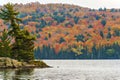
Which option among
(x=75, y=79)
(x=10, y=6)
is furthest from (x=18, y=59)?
(x=75, y=79)

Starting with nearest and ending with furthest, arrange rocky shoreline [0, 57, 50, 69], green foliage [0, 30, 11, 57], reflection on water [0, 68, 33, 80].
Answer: reflection on water [0, 68, 33, 80], rocky shoreline [0, 57, 50, 69], green foliage [0, 30, 11, 57]

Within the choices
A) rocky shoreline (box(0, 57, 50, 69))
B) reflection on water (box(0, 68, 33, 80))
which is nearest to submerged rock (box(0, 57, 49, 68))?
rocky shoreline (box(0, 57, 50, 69))

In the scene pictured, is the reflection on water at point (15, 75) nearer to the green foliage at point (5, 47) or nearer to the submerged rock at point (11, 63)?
the submerged rock at point (11, 63)

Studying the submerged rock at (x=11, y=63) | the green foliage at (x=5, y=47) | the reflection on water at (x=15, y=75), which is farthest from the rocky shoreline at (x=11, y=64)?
the reflection on water at (x=15, y=75)

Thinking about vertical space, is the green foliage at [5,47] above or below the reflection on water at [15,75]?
above

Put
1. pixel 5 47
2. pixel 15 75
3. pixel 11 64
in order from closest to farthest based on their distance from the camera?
pixel 15 75 → pixel 11 64 → pixel 5 47

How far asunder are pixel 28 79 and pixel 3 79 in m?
5.00

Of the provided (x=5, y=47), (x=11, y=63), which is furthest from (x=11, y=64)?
(x=5, y=47)

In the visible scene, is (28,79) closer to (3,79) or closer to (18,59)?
(3,79)

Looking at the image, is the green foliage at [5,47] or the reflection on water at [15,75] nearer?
the reflection on water at [15,75]

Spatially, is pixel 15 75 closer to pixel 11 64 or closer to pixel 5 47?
pixel 11 64

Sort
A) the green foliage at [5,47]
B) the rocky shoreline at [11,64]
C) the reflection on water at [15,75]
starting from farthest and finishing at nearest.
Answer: the green foliage at [5,47] → the rocky shoreline at [11,64] → the reflection on water at [15,75]

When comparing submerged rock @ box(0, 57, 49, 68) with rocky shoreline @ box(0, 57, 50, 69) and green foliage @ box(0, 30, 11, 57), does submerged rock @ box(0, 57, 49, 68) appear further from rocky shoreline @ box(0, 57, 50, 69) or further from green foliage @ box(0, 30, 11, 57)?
green foliage @ box(0, 30, 11, 57)

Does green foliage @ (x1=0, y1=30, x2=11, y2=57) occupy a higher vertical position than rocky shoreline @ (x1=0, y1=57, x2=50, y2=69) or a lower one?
higher
